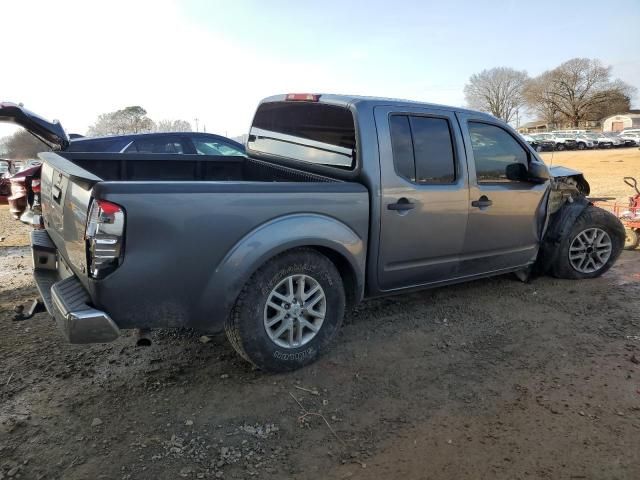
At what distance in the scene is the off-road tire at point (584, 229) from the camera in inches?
200

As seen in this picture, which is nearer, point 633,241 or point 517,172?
point 517,172

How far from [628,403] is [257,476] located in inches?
87.3

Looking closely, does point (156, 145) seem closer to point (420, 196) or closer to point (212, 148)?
point (212, 148)

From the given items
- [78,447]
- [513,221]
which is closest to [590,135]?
[513,221]

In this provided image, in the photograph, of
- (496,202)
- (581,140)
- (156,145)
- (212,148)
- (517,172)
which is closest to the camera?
(496,202)

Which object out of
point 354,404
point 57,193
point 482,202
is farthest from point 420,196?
point 57,193

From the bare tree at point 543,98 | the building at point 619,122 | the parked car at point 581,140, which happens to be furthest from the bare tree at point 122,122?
the building at point 619,122

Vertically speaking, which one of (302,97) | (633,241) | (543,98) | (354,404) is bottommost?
(354,404)

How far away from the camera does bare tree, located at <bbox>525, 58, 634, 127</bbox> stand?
278 feet

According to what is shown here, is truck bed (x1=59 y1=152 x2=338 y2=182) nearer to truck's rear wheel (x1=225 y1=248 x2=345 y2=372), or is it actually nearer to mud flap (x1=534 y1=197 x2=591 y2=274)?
truck's rear wheel (x1=225 y1=248 x2=345 y2=372)

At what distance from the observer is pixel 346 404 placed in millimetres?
2988

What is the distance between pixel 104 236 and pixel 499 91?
10260 cm

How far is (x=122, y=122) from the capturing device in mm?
55156

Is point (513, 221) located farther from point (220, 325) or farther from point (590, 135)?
point (590, 135)
